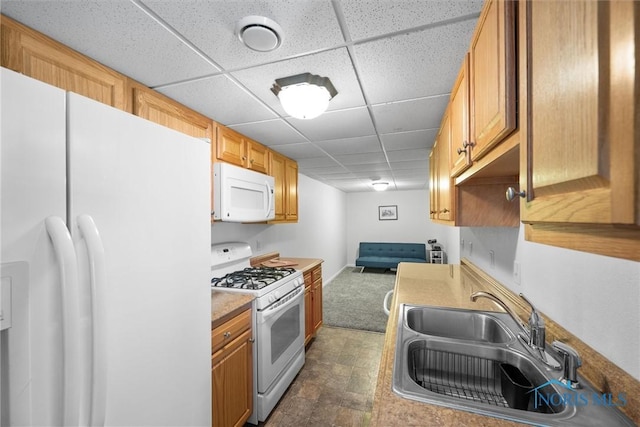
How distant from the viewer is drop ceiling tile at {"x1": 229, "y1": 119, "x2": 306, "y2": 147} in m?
2.11

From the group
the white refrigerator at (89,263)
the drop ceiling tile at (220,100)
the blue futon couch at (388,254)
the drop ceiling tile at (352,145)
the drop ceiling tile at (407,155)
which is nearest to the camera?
the white refrigerator at (89,263)

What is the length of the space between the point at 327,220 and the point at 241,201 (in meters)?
4.07

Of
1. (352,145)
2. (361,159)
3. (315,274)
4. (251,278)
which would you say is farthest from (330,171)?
(251,278)

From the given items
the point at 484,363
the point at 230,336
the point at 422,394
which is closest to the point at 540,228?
the point at 422,394

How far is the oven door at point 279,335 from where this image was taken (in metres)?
1.86

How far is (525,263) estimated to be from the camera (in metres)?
1.41

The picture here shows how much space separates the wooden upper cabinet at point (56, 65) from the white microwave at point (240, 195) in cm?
Result: 72

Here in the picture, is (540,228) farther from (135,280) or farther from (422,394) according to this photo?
(135,280)

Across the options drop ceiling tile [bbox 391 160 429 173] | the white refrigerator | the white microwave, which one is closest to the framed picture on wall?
drop ceiling tile [bbox 391 160 429 173]

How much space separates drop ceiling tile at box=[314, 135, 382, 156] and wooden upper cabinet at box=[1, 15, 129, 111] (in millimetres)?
1678

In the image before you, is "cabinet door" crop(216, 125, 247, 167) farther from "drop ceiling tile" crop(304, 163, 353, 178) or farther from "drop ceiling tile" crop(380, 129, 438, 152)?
"drop ceiling tile" crop(304, 163, 353, 178)

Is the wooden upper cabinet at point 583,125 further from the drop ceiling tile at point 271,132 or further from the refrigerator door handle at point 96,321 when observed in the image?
the drop ceiling tile at point 271,132

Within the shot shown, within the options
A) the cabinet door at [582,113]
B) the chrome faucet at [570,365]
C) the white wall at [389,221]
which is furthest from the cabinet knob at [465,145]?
the white wall at [389,221]

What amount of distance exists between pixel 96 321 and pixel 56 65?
113cm
